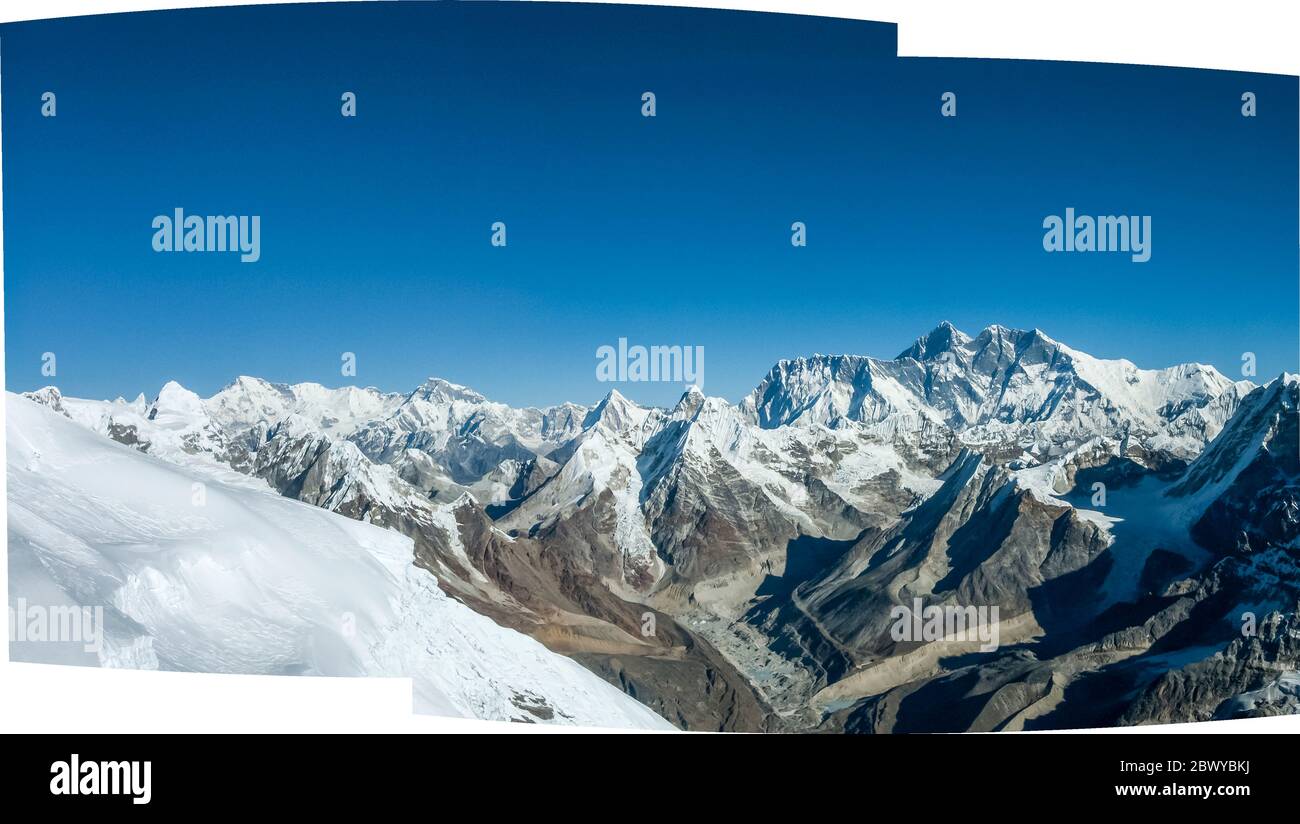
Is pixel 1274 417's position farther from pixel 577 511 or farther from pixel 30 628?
pixel 30 628

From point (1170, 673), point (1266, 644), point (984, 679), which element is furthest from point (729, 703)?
point (1266, 644)

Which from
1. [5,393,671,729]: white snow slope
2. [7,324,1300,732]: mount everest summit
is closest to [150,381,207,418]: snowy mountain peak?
[7,324,1300,732]: mount everest summit

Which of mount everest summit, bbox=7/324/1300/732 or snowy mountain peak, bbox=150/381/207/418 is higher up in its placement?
snowy mountain peak, bbox=150/381/207/418

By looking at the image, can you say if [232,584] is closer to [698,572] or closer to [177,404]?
[698,572]

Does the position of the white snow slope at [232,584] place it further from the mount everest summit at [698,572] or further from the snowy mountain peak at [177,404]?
the snowy mountain peak at [177,404]

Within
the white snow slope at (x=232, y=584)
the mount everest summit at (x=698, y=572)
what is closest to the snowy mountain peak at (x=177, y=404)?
the mount everest summit at (x=698, y=572)

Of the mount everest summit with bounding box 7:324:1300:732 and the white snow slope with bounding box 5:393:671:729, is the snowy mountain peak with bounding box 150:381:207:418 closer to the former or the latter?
the mount everest summit with bounding box 7:324:1300:732
